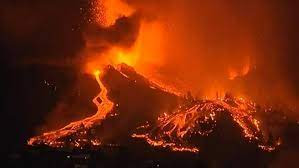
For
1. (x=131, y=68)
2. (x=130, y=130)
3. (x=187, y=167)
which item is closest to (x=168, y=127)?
(x=130, y=130)

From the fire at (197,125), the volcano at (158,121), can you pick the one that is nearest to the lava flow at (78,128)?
the volcano at (158,121)

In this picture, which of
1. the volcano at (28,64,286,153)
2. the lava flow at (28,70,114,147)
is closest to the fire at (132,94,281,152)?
the volcano at (28,64,286,153)

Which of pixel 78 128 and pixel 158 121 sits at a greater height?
pixel 158 121

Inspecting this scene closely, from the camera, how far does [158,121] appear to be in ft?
250

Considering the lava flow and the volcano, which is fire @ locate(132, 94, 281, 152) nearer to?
the volcano

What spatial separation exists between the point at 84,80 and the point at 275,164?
26.6 m

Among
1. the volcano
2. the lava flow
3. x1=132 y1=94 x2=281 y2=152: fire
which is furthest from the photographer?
x1=132 y1=94 x2=281 y2=152: fire

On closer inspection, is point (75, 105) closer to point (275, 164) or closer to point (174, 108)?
point (174, 108)

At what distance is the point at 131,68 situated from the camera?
8788 centimetres

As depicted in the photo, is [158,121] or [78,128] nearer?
[78,128]

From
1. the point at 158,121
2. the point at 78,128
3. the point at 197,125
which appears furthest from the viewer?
the point at 158,121

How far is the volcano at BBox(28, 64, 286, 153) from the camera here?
68.6 meters

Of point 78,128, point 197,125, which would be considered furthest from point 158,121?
point 78,128

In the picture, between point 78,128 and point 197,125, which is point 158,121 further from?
point 78,128
